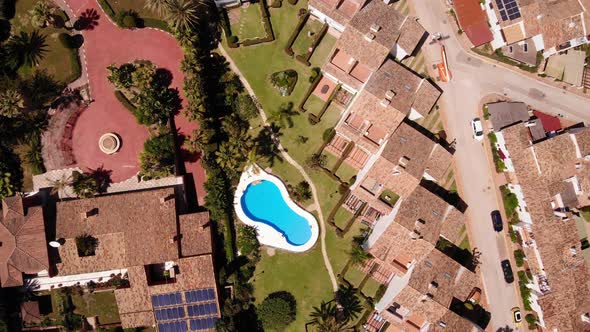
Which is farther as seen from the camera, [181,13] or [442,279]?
[442,279]

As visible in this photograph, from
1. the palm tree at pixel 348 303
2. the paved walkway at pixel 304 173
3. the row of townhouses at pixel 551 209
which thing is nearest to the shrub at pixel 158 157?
the paved walkway at pixel 304 173

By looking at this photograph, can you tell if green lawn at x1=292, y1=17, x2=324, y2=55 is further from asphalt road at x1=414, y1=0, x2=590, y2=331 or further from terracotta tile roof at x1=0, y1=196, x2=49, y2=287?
terracotta tile roof at x1=0, y1=196, x2=49, y2=287

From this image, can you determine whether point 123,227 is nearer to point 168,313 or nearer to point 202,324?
point 168,313

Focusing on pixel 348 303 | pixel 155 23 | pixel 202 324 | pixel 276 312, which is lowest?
pixel 202 324

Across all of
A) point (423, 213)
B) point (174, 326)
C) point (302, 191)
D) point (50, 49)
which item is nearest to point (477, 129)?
point (423, 213)

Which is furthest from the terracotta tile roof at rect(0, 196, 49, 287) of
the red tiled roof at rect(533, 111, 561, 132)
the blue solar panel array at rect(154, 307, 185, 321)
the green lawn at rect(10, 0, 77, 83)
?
the red tiled roof at rect(533, 111, 561, 132)

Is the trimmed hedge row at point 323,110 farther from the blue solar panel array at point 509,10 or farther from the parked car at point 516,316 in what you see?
the parked car at point 516,316

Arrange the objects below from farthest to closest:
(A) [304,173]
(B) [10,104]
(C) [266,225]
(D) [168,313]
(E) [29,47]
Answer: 1. (A) [304,173]
2. (E) [29,47]
3. (C) [266,225]
4. (D) [168,313]
5. (B) [10,104]

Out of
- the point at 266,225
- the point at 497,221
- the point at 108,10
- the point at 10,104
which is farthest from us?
the point at 497,221
